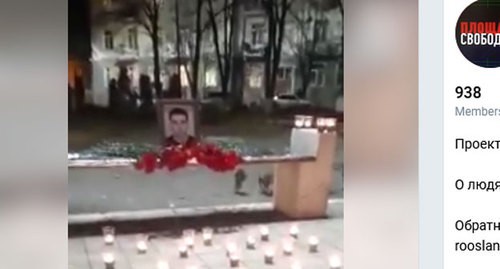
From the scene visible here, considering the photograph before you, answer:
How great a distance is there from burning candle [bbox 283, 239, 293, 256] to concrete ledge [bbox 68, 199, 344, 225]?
9 cm


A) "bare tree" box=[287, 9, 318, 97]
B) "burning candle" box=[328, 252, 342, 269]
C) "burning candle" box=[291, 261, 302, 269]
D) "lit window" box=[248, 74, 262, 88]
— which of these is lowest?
"burning candle" box=[291, 261, 302, 269]

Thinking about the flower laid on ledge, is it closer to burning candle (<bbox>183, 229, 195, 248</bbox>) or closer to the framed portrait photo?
the framed portrait photo

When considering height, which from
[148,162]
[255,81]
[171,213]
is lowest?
[171,213]

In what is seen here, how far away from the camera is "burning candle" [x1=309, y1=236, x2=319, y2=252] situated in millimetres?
1571

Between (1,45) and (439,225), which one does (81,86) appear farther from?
(439,225)

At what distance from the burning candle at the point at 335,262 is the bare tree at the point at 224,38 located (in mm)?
465

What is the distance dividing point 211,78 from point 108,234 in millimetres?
434

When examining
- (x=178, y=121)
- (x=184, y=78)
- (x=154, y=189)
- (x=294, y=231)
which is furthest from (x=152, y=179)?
(x=294, y=231)

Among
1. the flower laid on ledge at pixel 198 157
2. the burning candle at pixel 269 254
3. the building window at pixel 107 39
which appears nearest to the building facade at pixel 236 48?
the building window at pixel 107 39

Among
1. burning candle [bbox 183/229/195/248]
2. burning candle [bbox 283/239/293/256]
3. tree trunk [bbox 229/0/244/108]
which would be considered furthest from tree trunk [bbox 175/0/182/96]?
burning candle [bbox 283/239/293/256]

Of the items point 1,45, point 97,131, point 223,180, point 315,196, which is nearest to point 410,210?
point 315,196

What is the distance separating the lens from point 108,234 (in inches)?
59.2

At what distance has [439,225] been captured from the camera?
2.98 feet

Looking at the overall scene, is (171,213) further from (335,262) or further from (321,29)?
(321,29)
